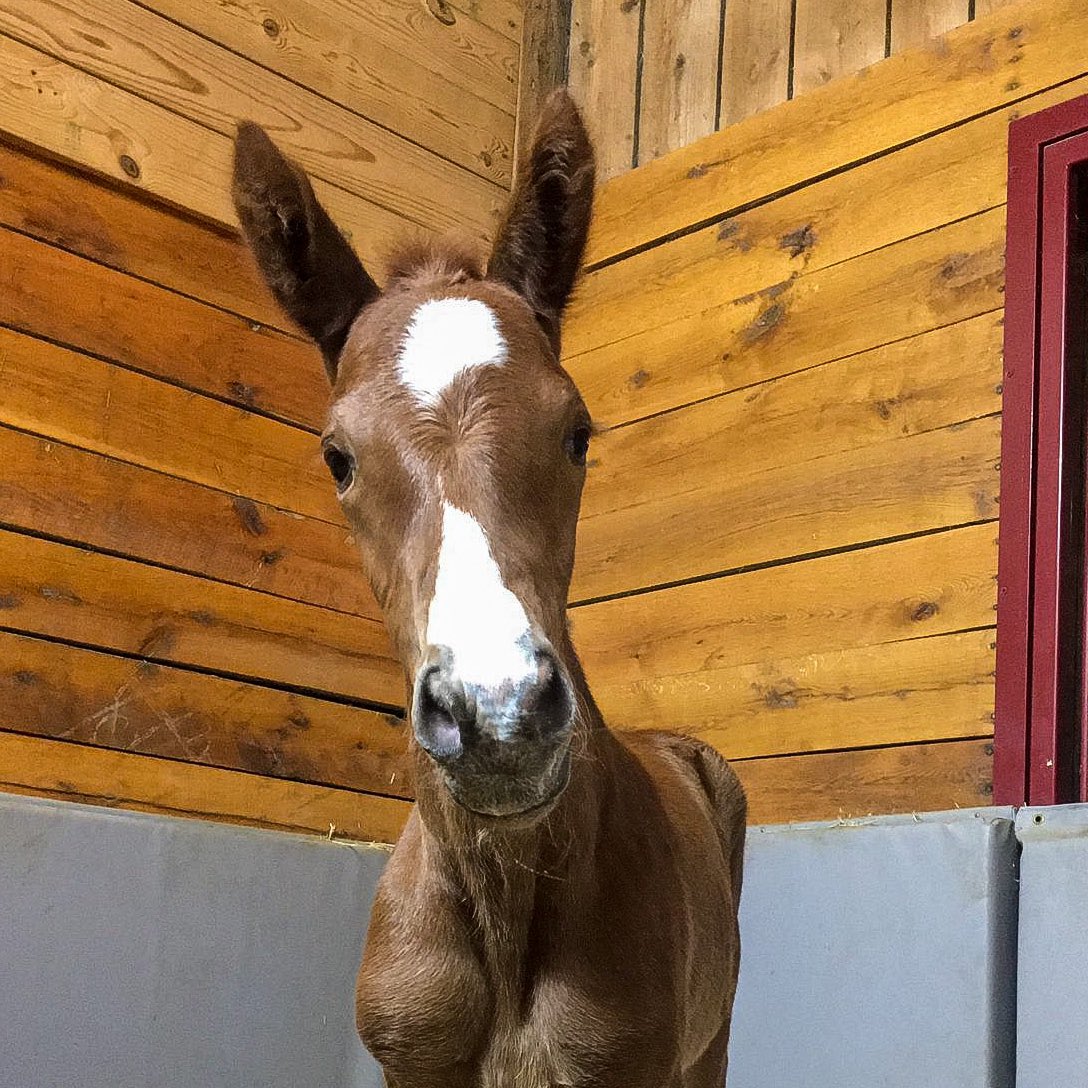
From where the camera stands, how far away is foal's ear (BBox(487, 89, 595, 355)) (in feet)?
6.31

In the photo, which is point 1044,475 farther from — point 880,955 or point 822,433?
point 880,955

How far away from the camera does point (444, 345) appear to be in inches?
63.6

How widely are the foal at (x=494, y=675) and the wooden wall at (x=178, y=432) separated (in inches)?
54.3

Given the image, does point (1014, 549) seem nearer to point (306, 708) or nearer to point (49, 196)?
point (306, 708)

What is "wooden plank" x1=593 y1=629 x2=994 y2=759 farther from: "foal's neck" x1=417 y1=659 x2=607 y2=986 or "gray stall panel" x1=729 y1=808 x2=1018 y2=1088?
"foal's neck" x1=417 y1=659 x2=607 y2=986

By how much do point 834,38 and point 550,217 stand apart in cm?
190

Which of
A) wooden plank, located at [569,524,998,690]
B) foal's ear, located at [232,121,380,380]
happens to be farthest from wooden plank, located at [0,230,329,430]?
foal's ear, located at [232,121,380,380]

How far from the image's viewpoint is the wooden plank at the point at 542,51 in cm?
428

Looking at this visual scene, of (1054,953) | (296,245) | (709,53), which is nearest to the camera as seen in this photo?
(296,245)

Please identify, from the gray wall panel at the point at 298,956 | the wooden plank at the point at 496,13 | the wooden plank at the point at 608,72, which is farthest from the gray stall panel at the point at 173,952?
the wooden plank at the point at 496,13

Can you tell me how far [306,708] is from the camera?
3502 millimetres

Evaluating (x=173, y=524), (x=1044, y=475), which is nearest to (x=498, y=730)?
(x=1044, y=475)

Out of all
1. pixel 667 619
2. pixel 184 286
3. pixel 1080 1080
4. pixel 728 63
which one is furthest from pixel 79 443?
pixel 1080 1080

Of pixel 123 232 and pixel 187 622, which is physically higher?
pixel 123 232
